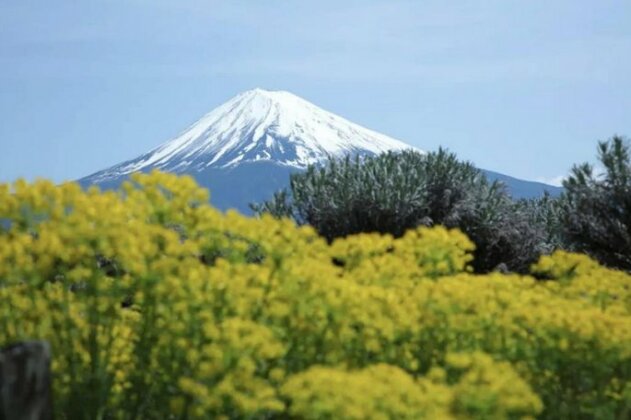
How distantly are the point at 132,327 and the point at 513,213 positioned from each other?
14163 millimetres

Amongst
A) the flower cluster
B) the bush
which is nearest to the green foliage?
the bush

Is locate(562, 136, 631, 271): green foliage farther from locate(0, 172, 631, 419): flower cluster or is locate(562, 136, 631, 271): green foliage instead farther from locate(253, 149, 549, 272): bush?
locate(0, 172, 631, 419): flower cluster

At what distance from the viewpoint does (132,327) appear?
6559mm

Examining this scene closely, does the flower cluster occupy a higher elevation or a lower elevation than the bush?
lower

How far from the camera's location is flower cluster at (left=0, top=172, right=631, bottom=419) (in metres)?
5.46

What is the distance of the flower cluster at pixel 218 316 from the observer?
215 inches

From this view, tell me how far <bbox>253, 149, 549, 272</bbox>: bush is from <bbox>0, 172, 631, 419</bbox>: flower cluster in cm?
1152

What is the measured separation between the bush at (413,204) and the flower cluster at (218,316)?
37.8ft

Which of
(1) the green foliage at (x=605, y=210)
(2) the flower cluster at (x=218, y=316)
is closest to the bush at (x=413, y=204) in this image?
(1) the green foliage at (x=605, y=210)

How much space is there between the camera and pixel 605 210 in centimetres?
1681

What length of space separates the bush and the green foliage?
1724 millimetres

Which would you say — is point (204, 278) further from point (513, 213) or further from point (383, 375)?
point (513, 213)

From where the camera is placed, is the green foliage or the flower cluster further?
the green foliage

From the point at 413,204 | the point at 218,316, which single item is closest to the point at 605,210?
the point at 413,204
